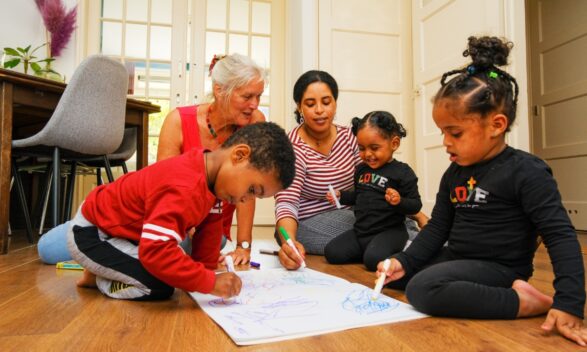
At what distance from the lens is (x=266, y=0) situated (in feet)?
14.1

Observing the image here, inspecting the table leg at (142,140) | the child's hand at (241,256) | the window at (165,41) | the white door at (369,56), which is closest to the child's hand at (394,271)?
the child's hand at (241,256)

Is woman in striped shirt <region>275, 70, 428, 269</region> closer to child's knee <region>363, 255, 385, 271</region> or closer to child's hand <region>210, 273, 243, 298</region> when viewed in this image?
child's knee <region>363, 255, 385, 271</region>

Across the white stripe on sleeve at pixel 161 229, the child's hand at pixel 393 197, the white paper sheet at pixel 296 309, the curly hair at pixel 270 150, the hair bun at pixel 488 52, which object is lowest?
the white paper sheet at pixel 296 309

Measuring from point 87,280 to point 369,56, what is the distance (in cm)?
271

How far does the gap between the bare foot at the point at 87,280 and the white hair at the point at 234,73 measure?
2.30ft

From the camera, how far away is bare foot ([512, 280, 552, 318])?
2.85 ft

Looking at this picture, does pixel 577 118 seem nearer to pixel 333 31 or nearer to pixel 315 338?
pixel 333 31

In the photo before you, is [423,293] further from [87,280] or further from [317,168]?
[317,168]

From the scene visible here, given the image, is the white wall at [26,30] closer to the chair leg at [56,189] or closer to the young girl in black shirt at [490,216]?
the chair leg at [56,189]

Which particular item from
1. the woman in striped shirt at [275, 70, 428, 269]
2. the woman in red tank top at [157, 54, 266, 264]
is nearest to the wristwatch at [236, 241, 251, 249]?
the woman in red tank top at [157, 54, 266, 264]

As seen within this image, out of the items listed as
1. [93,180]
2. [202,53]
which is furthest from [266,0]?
[93,180]

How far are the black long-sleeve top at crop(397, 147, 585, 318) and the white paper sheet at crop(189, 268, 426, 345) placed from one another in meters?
0.17

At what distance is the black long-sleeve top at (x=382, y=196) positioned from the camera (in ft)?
5.18

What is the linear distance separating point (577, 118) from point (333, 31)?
2.09 metres
